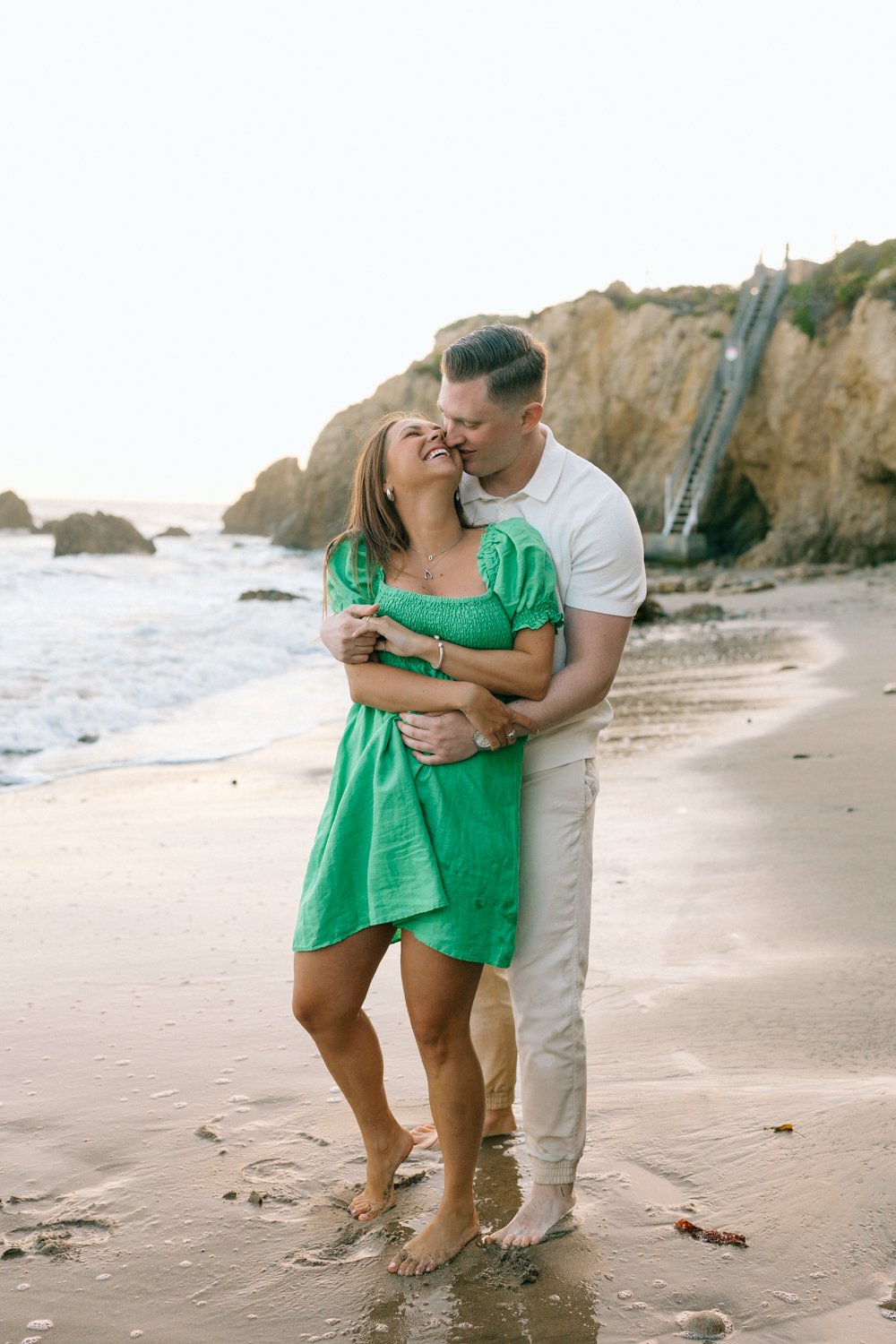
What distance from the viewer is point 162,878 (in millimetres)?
5172

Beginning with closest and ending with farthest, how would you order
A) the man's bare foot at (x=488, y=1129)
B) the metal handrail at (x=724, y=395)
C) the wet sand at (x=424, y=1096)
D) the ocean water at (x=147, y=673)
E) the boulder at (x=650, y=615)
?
the wet sand at (x=424, y=1096)
the man's bare foot at (x=488, y=1129)
the ocean water at (x=147, y=673)
the boulder at (x=650, y=615)
the metal handrail at (x=724, y=395)

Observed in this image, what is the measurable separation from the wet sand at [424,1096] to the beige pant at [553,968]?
7.5 inches

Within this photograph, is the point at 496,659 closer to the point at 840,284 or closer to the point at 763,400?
the point at 763,400

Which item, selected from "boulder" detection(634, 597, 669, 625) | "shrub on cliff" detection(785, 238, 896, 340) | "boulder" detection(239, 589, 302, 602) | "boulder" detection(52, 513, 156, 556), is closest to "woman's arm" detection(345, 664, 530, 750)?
"boulder" detection(634, 597, 669, 625)

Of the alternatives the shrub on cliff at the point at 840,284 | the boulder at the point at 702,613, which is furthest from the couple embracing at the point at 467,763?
the shrub on cliff at the point at 840,284

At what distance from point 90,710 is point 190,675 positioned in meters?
2.13

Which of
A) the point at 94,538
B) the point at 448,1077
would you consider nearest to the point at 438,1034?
the point at 448,1077

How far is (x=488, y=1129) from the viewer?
3094 mm

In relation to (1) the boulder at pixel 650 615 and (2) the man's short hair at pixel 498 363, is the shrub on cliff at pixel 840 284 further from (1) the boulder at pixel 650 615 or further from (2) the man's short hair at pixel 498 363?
(2) the man's short hair at pixel 498 363

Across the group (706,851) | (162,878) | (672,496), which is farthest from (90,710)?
(672,496)

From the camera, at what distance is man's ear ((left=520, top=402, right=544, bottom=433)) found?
8.89 ft

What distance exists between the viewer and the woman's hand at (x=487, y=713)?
2523 millimetres

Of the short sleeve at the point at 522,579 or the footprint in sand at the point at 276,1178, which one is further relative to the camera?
the footprint in sand at the point at 276,1178

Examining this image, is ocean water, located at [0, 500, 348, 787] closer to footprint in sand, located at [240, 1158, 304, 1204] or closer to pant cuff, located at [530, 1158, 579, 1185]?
footprint in sand, located at [240, 1158, 304, 1204]
